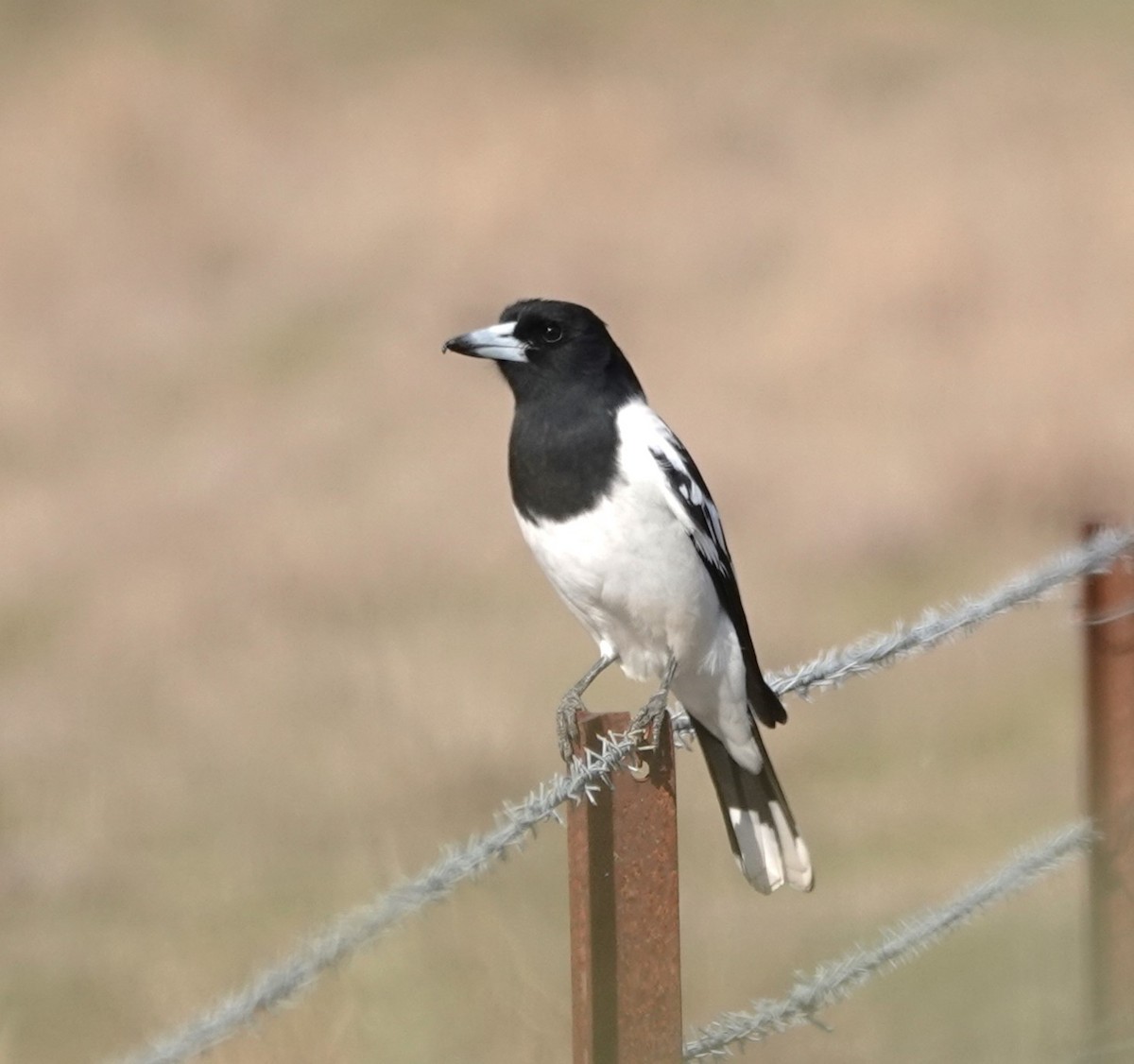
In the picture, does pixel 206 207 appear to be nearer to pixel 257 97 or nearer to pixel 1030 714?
pixel 257 97

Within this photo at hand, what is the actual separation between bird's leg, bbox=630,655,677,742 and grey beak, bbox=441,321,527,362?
588mm

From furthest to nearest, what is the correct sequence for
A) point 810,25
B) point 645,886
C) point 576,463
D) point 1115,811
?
point 810,25
point 576,463
point 1115,811
point 645,886

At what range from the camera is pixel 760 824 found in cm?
345

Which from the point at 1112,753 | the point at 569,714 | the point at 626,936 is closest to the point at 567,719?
the point at 569,714

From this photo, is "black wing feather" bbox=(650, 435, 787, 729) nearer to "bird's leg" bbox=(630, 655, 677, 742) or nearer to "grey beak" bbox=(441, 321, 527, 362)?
"bird's leg" bbox=(630, 655, 677, 742)

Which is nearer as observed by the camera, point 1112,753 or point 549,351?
point 1112,753

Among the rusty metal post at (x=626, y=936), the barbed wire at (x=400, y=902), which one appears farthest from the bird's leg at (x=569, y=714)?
the rusty metal post at (x=626, y=936)

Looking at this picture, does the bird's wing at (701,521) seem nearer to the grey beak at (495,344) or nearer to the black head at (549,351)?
the black head at (549,351)

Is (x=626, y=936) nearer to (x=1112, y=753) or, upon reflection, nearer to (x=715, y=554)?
(x=1112, y=753)

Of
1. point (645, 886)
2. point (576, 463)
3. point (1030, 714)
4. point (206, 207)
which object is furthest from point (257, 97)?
point (645, 886)

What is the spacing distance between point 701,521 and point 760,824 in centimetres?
53

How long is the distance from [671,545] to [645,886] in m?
1.29

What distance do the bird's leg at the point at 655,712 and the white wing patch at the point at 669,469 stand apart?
0.21 m

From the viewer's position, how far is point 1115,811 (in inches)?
116
